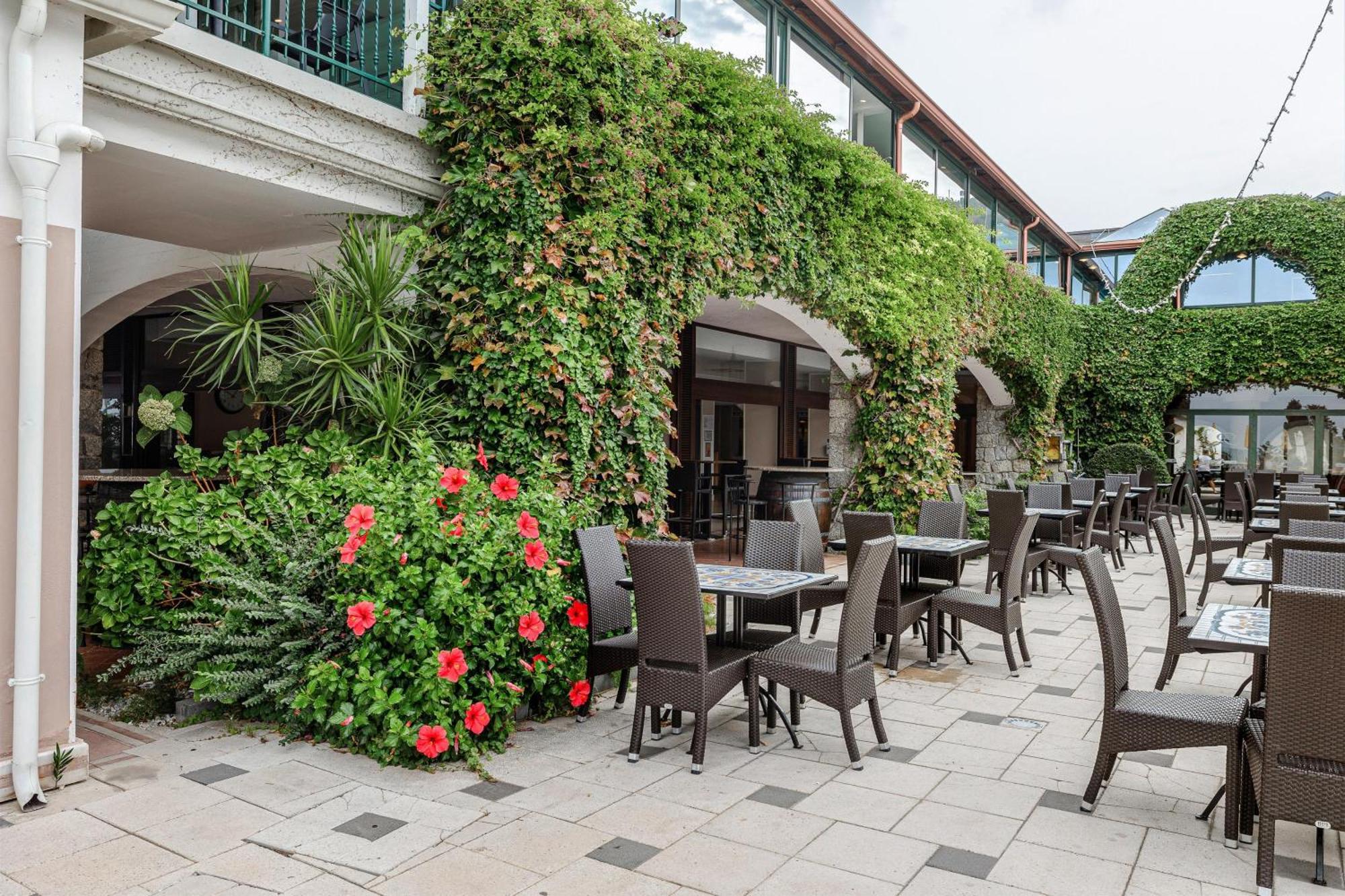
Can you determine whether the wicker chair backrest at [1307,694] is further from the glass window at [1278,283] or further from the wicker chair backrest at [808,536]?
the glass window at [1278,283]

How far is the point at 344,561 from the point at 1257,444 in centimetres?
1931

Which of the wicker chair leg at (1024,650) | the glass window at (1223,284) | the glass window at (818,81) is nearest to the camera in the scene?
the wicker chair leg at (1024,650)

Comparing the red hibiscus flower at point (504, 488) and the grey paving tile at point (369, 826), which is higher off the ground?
the red hibiscus flower at point (504, 488)

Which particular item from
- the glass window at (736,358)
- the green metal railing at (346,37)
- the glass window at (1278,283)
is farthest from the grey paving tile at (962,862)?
the glass window at (1278,283)

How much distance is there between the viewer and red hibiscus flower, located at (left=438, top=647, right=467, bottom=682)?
134 inches

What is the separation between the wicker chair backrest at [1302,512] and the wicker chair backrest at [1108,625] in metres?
3.30

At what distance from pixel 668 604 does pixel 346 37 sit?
4.17 meters

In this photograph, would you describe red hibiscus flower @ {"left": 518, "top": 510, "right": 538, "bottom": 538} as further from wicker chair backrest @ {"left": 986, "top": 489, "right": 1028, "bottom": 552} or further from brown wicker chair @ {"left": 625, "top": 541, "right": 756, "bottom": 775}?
wicker chair backrest @ {"left": 986, "top": 489, "right": 1028, "bottom": 552}

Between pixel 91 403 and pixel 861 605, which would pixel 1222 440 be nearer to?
pixel 861 605

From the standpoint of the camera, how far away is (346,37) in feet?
18.4

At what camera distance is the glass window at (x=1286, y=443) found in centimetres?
1764

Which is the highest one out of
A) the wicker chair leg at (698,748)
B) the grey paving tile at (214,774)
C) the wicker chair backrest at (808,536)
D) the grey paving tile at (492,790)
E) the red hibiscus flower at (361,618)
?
the wicker chair backrest at (808,536)

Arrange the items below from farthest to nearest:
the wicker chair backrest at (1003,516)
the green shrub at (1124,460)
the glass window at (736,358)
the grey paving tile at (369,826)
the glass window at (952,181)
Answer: the green shrub at (1124,460)
the glass window at (952,181)
the glass window at (736,358)
the wicker chair backrest at (1003,516)
the grey paving tile at (369,826)

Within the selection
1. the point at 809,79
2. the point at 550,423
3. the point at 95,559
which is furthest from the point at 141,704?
the point at 809,79
